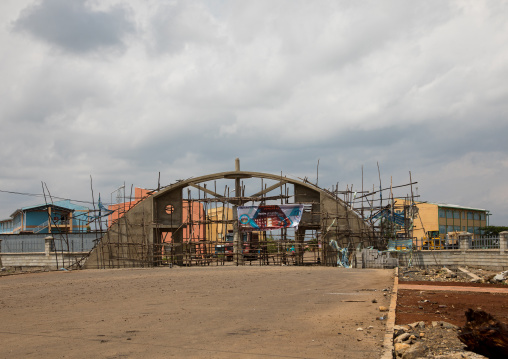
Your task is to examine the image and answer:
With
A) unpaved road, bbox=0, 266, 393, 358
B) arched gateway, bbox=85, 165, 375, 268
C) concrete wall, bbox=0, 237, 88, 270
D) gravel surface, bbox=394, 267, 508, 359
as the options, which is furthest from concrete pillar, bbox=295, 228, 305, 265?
gravel surface, bbox=394, 267, 508, 359

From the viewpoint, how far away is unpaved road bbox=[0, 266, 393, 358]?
26.2 ft

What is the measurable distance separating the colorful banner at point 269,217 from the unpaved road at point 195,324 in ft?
59.0

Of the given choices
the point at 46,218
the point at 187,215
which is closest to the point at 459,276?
the point at 187,215

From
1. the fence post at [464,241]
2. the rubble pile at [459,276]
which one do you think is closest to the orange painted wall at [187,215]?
the rubble pile at [459,276]

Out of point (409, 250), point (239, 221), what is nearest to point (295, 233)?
point (239, 221)

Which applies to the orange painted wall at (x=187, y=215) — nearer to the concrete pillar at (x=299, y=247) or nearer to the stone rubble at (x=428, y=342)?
the concrete pillar at (x=299, y=247)

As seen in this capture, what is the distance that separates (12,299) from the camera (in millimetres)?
16109

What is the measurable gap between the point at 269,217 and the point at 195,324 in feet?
83.4

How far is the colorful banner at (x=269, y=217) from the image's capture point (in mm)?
35062

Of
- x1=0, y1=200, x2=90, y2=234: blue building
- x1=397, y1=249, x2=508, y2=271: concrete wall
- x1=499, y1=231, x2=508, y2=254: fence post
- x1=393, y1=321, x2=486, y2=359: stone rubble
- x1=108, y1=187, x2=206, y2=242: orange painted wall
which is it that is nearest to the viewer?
x1=393, y1=321, x2=486, y2=359: stone rubble

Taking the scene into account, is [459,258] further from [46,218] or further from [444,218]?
[46,218]

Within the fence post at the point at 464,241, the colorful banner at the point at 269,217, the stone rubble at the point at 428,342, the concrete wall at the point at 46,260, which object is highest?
the colorful banner at the point at 269,217

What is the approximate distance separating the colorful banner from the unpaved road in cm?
1799

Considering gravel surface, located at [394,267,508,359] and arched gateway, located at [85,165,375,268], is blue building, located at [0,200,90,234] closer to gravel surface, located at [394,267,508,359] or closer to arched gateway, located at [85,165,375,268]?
arched gateway, located at [85,165,375,268]
